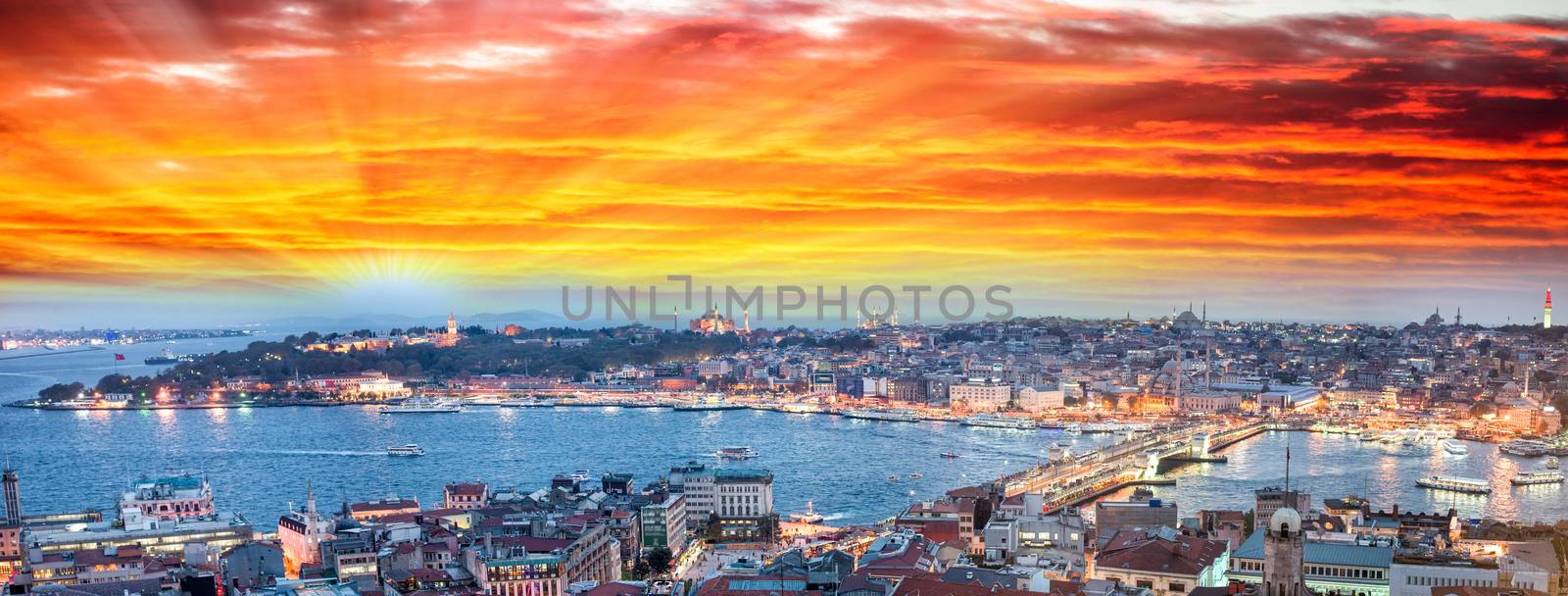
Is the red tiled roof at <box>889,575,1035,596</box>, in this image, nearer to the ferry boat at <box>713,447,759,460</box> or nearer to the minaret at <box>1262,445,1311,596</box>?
the minaret at <box>1262,445,1311,596</box>

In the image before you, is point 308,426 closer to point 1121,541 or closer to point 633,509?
point 633,509

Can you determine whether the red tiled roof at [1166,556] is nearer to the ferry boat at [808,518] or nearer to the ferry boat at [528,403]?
the ferry boat at [808,518]

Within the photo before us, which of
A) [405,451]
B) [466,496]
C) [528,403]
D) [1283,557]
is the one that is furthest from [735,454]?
[1283,557]

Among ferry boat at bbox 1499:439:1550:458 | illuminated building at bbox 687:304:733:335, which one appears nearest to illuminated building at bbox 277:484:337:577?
ferry boat at bbox 1499:439:1550:458

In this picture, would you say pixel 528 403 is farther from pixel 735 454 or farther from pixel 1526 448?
pixel 1526 448

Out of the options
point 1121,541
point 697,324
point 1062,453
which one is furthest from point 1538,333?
point 697,324

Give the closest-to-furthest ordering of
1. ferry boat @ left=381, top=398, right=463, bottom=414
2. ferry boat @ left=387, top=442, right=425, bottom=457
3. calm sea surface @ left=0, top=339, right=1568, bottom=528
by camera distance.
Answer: calm sea surface @ left=0, top=339, right=1568, bottom=528 < ferry boat @ left=387, top=442, right=425, bottom=457 < ferry boat @ left=381, top=398, right=463, bottom=414

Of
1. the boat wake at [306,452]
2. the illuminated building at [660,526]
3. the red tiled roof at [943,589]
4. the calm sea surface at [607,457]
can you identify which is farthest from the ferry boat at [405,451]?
the red tiled roof at [943,589]
